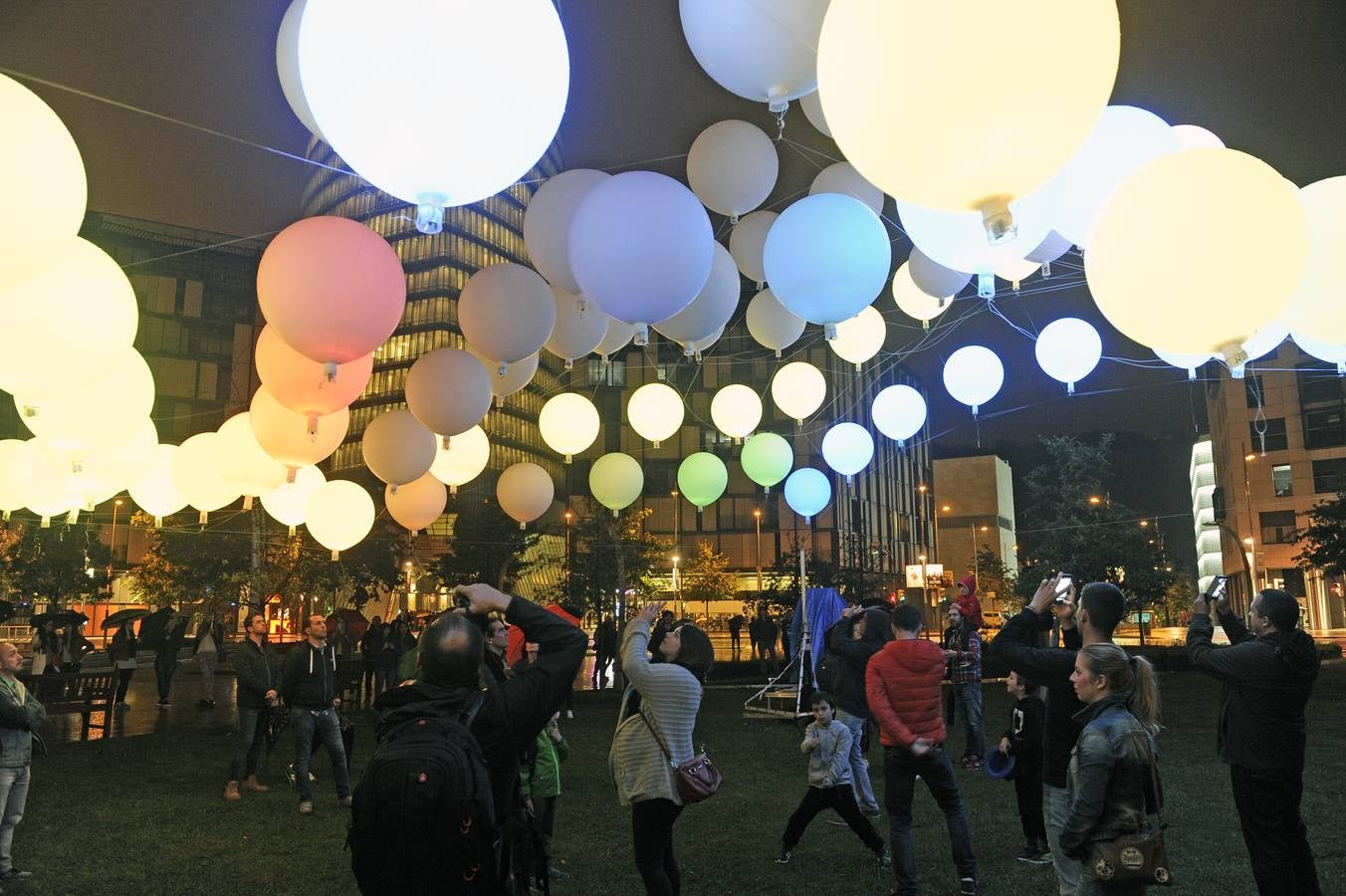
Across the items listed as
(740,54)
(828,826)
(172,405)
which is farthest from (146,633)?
(172,405)

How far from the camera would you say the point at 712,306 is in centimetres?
717

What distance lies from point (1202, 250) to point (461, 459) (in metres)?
7.71

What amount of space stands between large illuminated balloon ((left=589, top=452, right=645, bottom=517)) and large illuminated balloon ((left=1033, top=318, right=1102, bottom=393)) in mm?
4823

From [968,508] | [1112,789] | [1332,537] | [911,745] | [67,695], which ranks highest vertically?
[968,508]

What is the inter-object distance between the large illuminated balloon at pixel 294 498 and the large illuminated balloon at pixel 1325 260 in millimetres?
8814

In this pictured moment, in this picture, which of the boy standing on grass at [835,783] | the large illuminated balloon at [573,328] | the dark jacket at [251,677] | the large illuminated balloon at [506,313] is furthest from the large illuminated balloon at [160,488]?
the boy standing on grass at [835,783]

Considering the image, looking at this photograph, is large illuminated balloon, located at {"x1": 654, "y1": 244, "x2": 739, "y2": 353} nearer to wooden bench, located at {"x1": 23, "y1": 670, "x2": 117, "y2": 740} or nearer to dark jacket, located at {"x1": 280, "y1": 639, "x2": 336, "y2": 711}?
dark jacket, located at {"x1": 280, "y1": 639, "x2": 336, "y2": 711}

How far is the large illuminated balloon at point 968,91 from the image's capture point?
284 centimetres

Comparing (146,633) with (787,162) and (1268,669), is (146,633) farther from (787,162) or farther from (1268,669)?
(1268,669)

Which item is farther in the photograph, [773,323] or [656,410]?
[656,410]

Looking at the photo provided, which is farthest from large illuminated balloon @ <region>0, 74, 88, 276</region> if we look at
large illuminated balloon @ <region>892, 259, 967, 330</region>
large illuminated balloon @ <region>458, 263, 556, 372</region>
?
large illuminated balloon @ <region>892, 259, 967, 330</region>

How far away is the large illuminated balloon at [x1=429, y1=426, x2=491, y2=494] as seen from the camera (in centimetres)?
977

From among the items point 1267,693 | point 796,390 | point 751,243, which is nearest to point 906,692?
point 1267,693

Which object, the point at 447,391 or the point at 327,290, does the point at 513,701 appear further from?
the point at 447,391
